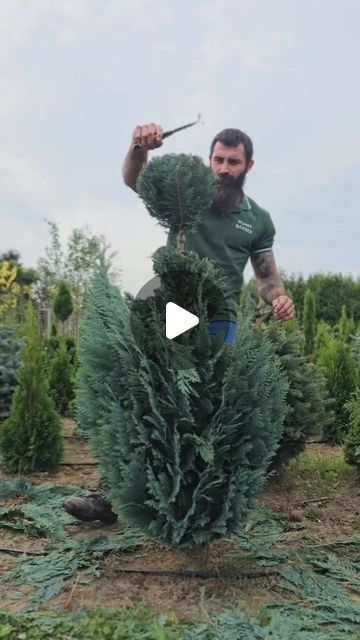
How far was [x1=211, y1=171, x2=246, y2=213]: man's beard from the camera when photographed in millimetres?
4055

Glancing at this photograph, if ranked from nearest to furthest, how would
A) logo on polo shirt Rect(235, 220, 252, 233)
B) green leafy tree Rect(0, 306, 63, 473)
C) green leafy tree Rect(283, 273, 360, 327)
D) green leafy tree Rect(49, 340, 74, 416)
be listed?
logo on polo shirt Rect(235, 220, 252, 233)
green leafy tree Rect(0, 306, 63, 473)
green leafy tree Rect(49, 340, 74, 416)
green leafy tree Rect(283, 273, 360, 327)

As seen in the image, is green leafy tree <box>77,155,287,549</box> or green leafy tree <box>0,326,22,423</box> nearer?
green leafy tree <box>77,155,287,549</box>

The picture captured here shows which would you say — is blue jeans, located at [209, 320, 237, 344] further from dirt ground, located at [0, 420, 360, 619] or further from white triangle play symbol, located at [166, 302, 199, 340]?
dirt ground, located at [0, 420, 360, 619]

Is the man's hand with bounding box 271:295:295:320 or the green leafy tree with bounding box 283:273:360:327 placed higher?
the green leafy tree with bounding box 283:273:360:327

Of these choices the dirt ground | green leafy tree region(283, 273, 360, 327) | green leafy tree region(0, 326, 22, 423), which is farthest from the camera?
green leafy tree region(283, 273, 360, 327)

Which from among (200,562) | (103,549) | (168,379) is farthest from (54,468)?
(168,379)

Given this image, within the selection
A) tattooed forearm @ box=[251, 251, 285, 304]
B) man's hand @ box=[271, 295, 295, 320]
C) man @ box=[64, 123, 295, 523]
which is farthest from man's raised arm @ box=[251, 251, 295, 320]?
man's hand @ box=[271, 295, 295, 320]

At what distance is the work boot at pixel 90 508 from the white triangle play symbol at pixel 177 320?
154 centimetres

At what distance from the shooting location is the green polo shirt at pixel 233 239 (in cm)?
402

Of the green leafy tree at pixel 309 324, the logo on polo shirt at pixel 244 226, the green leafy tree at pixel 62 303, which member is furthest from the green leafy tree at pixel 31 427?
the green leafy tree at pixel 62 303

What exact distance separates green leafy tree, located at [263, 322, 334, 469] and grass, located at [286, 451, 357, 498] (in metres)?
0.39

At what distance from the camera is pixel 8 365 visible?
7.95 m

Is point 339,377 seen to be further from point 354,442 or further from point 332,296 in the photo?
point 332,296

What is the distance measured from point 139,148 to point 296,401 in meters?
2.59
